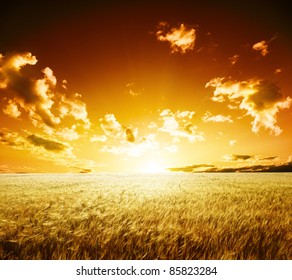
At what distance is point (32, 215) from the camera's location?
6395 millimetres

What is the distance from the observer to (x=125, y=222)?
549 cm

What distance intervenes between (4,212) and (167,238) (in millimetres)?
4356

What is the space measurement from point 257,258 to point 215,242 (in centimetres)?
63

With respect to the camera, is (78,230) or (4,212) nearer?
(78,230)

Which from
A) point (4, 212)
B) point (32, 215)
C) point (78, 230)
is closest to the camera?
point (78, 230)

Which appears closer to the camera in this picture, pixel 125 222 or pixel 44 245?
pixel 44 245
